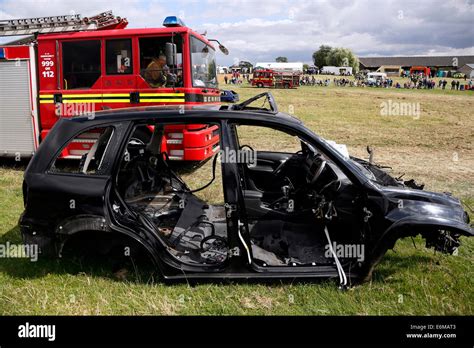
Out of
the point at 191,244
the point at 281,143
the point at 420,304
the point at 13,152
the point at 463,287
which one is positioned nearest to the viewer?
the point at 420,304

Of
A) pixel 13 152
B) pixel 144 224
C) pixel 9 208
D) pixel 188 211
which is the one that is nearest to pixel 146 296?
pixel 144 224

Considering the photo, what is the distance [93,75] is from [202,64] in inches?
81.5

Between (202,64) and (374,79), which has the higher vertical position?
(374,79)

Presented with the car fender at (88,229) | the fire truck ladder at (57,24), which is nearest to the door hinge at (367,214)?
the car fender at (88,229)

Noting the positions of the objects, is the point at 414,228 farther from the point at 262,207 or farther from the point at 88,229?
the point at 88,229

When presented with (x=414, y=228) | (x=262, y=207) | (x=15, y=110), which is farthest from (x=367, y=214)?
(x=15, y=110)

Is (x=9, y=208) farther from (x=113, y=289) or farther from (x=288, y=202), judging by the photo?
(x=288, y=202)

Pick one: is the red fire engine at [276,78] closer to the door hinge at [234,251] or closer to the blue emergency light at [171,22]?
the blue emergency light at [171,22]

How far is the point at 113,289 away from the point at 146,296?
334mm

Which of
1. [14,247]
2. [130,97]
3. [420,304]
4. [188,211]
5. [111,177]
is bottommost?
[420,304]

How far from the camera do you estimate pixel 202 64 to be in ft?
24.9

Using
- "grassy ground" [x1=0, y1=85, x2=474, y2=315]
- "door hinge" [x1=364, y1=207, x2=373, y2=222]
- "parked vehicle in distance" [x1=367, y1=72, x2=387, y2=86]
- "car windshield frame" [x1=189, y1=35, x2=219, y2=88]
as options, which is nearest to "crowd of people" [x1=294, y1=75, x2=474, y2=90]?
"parked vehicle in distance" [x1=367, y1=72, x2=387, y2=86]

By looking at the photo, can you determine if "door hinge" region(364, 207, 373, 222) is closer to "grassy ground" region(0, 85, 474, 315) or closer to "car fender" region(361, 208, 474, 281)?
"car fender" region(361, 208, 474, 281)

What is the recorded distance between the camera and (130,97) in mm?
7055
